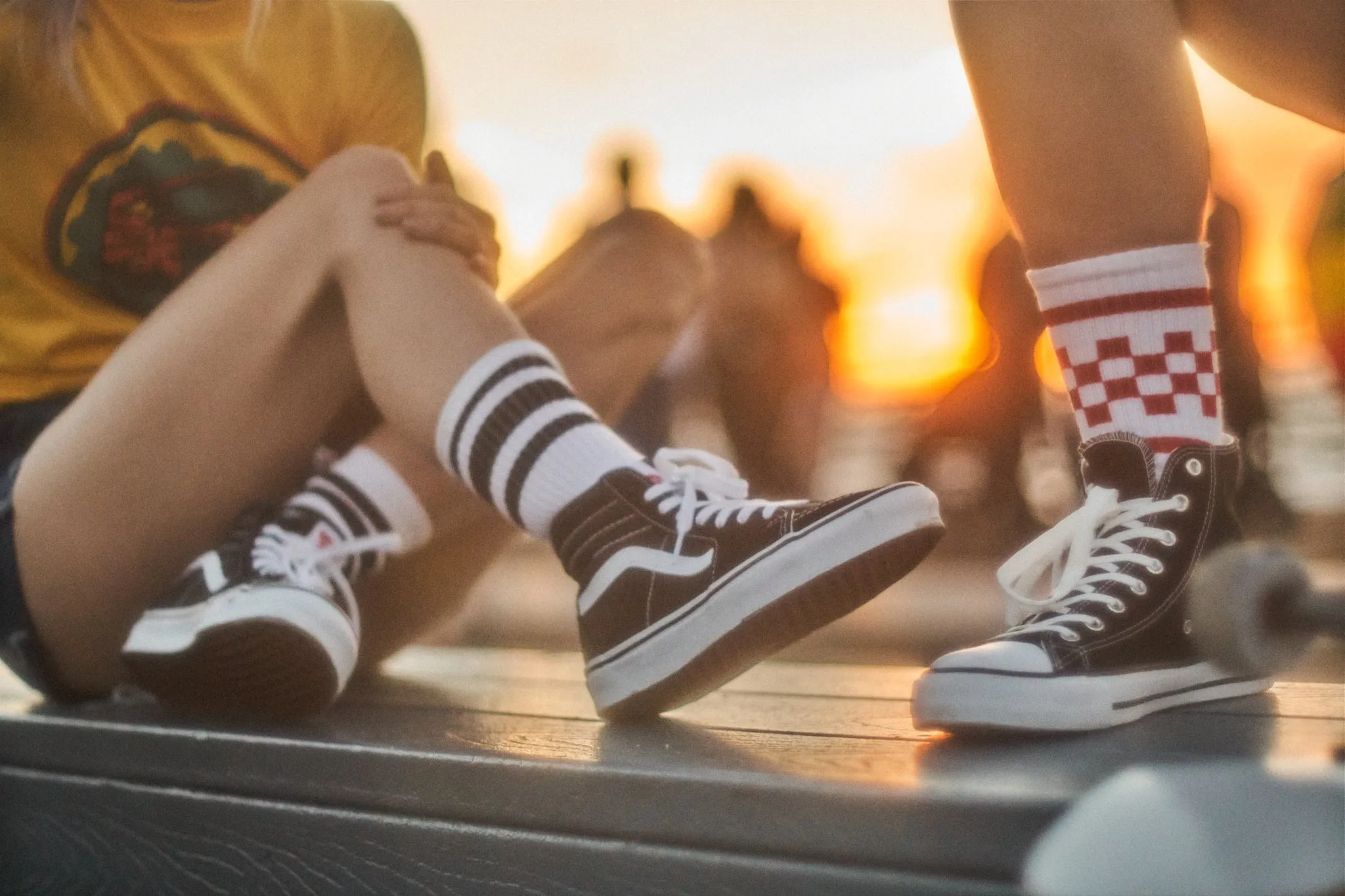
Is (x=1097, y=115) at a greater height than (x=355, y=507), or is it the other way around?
(x=1097, y=115)

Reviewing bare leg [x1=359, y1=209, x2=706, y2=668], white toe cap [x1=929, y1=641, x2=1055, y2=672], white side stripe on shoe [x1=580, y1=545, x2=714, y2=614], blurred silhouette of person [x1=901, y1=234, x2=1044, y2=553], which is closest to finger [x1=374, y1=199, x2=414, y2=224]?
bare leg [x1=359, y1=209, x2=706, y2=668]

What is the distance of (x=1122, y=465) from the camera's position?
2.50ft

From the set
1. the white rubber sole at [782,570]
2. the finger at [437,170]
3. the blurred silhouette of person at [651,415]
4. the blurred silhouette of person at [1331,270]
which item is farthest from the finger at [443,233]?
the blurred silhouette of person at [651,415]

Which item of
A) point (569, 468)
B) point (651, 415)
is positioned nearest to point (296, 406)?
point (569, 468)

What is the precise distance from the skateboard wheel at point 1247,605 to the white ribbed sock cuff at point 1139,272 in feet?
1.30

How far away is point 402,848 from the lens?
2.34ft

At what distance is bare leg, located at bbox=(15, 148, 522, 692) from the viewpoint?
0.88 m

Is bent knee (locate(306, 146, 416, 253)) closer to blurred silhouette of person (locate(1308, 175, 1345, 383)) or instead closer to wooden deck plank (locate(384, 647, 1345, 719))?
wooden deck plank (locate(384, 647, 1345, 719))

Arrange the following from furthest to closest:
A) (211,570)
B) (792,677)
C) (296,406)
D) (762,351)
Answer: (762,351)
(792,677)
(296,406)
(211,570)

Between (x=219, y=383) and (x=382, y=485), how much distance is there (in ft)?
0.53

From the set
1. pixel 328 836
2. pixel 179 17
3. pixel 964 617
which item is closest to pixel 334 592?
pixel 328 836

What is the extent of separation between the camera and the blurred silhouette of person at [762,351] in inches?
152

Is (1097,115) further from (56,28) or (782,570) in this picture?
(56,28)

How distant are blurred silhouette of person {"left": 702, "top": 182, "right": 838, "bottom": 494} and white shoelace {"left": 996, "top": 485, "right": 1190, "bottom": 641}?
9.78 ft
